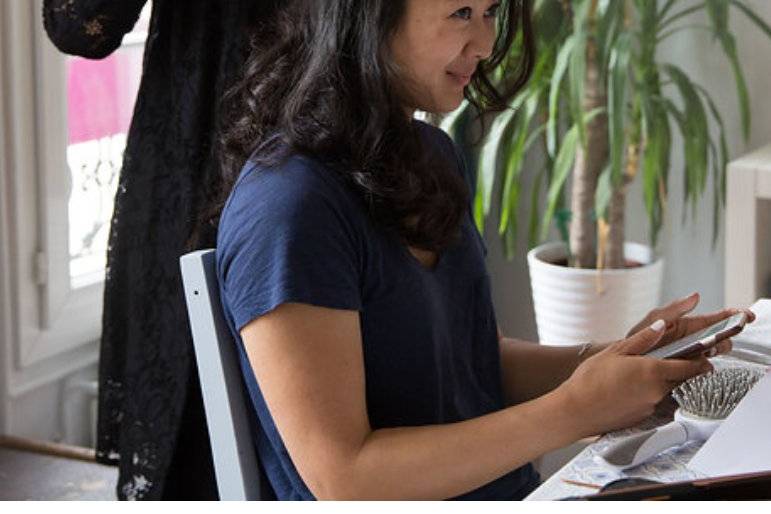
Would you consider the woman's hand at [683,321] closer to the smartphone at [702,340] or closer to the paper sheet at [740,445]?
the smartphone at [702,340]

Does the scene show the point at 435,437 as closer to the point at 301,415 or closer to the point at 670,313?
the point at 301,415

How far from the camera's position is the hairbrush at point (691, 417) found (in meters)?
1.26

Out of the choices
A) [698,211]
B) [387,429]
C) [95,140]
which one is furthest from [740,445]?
[698,211]

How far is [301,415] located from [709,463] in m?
0.34

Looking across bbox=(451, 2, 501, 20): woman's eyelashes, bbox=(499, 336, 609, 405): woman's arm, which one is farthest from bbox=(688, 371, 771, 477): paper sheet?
bbox=(451, 2, 501, 20): woman's eyelashes

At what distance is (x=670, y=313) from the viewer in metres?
1.50

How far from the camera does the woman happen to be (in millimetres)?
1305

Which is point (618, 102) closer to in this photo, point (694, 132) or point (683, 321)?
point (694, 132)

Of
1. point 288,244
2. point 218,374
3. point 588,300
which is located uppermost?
point 288,244

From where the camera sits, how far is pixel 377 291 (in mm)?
1398

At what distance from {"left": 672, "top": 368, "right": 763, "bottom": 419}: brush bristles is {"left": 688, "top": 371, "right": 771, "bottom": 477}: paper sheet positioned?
0.06ft

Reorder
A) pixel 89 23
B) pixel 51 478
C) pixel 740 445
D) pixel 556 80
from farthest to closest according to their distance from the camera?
pixel 556 80 → pixel 51 478 → pixel 89 23 → pixel 740 445

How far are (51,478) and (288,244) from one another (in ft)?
4.98

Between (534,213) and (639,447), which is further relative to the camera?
(534,213)
